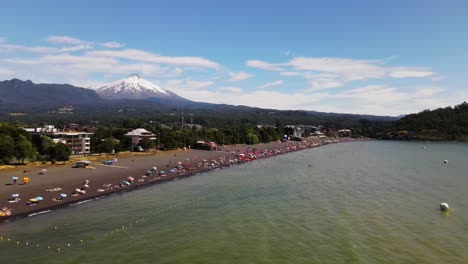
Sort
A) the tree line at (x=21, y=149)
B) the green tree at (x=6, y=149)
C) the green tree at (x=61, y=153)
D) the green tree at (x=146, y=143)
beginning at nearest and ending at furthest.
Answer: the green tree at (x=6, y=149) < the tree line at (x=21, y=149) < the green tree at (x=61, y=153) < the green tree at (x=146, y=143)

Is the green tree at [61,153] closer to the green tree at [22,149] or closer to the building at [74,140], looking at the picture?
the green tree at [22,149]

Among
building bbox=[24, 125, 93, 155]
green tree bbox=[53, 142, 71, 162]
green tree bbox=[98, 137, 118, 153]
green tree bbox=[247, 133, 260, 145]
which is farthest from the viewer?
green tree bbox=[247, 133, 260, 145]

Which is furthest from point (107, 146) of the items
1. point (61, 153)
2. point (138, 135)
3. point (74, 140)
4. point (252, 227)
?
point (252, 227)

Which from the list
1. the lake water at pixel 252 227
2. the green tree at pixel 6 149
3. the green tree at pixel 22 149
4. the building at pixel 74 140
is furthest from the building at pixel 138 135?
the lake water at pixel 252 227

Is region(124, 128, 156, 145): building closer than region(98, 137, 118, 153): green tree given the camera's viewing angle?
No

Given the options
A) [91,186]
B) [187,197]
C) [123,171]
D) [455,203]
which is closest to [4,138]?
[123,171]

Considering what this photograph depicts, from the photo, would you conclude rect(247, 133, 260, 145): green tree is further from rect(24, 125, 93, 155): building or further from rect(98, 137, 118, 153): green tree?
rect(98, 137, 118, 153): green tree

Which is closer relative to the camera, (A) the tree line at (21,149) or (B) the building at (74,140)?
(A) the tree line at (21,149)

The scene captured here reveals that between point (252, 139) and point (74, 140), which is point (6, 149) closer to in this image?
point (74, 140)

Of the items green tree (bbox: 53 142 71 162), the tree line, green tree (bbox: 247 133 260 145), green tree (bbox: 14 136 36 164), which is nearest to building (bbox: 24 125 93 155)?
the tree line
